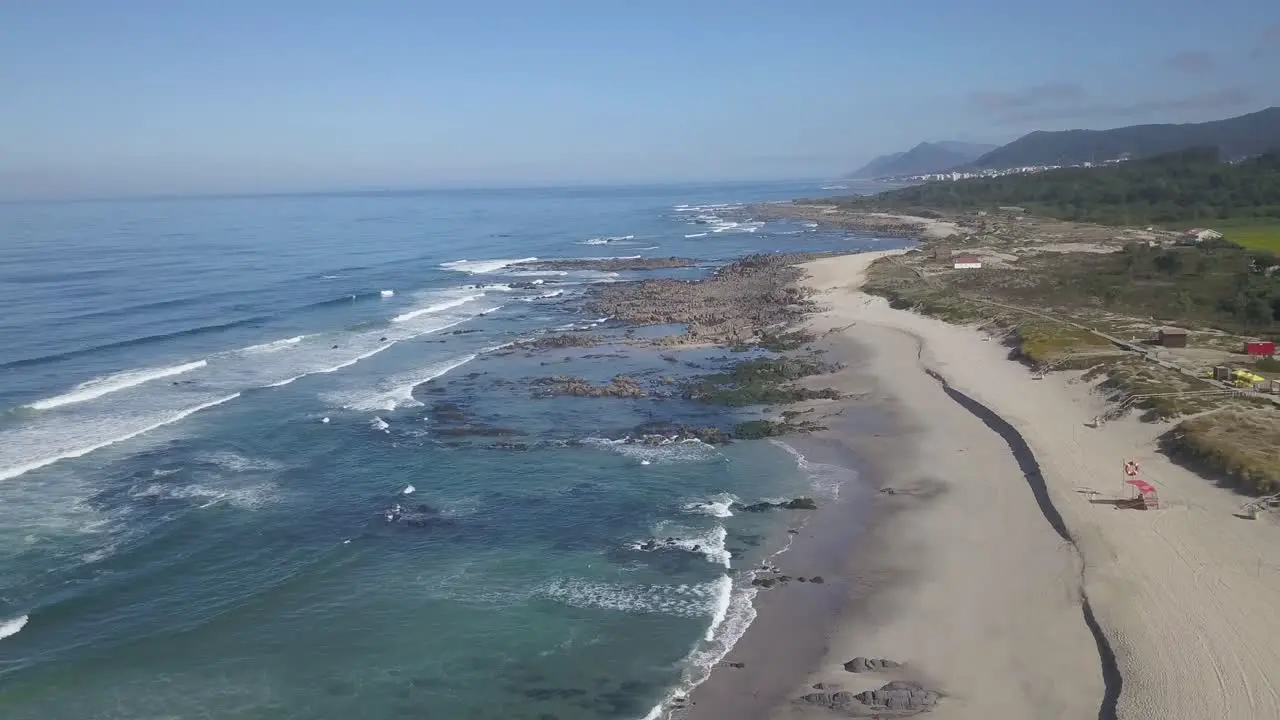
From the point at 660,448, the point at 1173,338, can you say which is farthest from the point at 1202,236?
the point at 660,448

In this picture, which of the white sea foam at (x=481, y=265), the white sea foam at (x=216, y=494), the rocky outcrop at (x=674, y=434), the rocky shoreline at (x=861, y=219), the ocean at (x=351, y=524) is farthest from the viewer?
the rocky shoreline at (x=861, y=219)

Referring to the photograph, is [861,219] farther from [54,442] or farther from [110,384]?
[54,442]

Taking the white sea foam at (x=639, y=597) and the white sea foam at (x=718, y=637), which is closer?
the white sea foam at (x=718, y=637)

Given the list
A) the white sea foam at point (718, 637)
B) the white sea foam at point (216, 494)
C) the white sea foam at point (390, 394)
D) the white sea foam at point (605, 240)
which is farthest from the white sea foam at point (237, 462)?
the white sea foam at point (605, 240)

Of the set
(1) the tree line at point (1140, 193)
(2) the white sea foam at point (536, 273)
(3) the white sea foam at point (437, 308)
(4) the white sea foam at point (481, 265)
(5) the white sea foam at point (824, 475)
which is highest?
(1) the tree line at point (1140, 193)

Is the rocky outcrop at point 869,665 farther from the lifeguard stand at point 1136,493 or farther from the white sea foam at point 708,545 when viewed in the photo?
the lifeguard stand at point 1136,493

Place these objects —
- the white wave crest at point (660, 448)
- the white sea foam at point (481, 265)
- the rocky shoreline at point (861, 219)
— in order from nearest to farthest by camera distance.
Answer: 1. the white wave crest at point (660, 448)
2. the white sea foam at point (481, 265)
3. the rocky shoreline at point (861, 219)

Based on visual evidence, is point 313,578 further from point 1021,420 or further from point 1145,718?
point 1021,420

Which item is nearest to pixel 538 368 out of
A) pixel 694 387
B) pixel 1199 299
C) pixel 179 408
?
pixel 694 387

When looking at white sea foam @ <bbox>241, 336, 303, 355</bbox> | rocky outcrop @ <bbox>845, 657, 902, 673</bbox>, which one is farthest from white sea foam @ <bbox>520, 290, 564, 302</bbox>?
rocky outcrop @ <bbox>845, 657, 902, 673</bbox>
